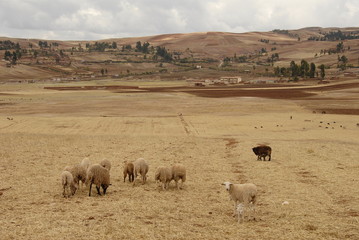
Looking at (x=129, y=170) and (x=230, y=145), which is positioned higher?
(x=129, y=170)

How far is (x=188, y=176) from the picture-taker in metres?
22.9

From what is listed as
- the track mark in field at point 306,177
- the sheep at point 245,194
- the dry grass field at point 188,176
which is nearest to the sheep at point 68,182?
the dry grass field at point 188,176

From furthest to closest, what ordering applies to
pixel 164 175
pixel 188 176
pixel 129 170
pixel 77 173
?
1. pixel 188 176
2. pixel 129 170
3. pixel 164 175
4. pixel 77 173

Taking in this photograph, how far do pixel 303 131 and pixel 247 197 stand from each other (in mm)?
29412

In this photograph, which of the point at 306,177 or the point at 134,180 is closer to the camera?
the point at 134,180

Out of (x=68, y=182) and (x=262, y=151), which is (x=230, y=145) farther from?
(x=68, y=182)

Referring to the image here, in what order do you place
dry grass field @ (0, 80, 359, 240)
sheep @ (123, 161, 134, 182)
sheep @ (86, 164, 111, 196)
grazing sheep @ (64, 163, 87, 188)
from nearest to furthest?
dry grass field @ (0, 80, 359, 240) → sheep @ (86, 164, 111, 196) → grazing sheep @ (64, 163, 87, 188) → sheep @ (123, 161, 134, 182)

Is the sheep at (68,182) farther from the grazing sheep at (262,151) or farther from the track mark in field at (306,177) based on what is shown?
the grazing sheep at (262,151)

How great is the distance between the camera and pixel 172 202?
17.4m

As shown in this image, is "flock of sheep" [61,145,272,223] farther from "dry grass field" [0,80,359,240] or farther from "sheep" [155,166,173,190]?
"dry grass field" [0,80,359,240]

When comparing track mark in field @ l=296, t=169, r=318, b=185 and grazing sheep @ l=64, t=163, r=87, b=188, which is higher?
grazing sheep @ l=64, t=163, r=87, b=188

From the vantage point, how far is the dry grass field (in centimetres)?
1382

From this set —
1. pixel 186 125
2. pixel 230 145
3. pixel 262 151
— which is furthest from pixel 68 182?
pixel 186 125

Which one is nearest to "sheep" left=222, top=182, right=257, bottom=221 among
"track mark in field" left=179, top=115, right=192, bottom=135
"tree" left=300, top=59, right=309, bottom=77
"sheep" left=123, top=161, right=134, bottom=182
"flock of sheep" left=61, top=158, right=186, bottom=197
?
"flock of sheep" left=61, top=158, right=186, bottom=197
